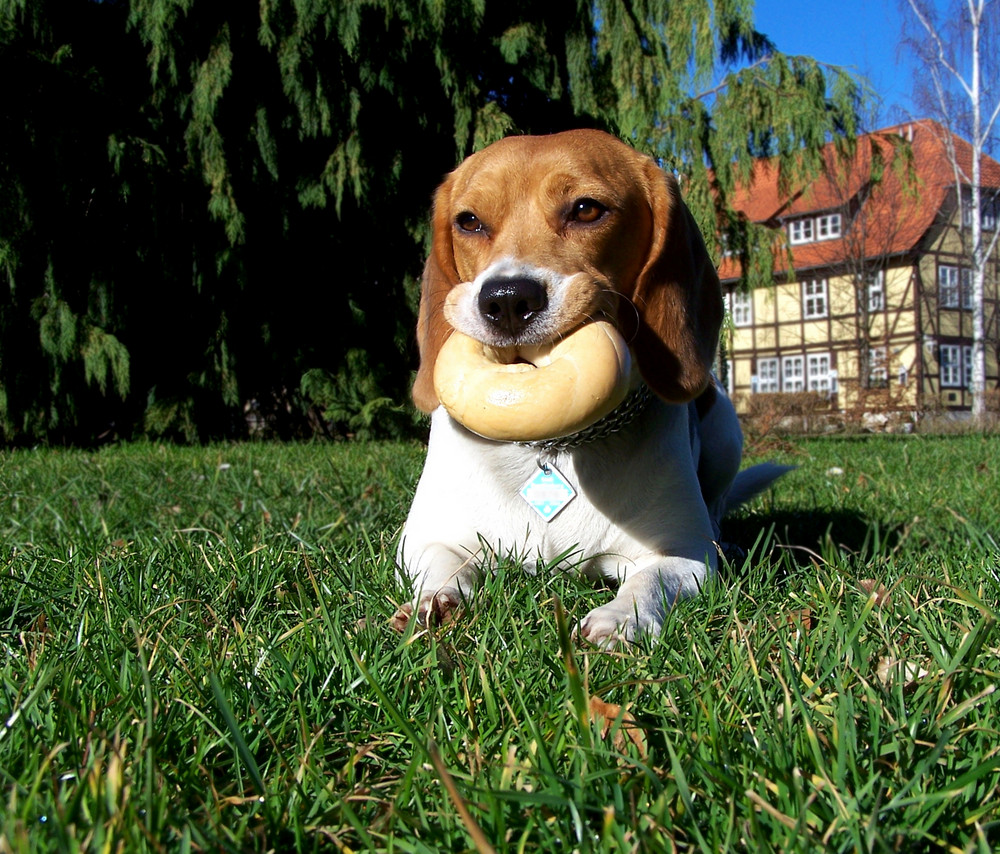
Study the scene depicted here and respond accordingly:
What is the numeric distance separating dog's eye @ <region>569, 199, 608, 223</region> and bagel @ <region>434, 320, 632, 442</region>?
43cm

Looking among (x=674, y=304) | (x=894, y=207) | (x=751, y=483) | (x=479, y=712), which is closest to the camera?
(x=479, y=712)

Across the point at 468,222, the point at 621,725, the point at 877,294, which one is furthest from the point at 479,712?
the point at 877,294

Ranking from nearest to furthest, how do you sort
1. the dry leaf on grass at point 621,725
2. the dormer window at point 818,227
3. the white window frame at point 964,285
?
1. the dry leaf on grass at point 621,725
2. the white window frame at point 964,285
3. the dormer window at point 818,227

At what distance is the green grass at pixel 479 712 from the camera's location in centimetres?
107

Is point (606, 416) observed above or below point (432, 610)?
above

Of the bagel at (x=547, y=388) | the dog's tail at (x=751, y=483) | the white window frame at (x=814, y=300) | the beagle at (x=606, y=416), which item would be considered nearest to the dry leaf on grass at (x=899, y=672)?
the beagle at (x=606, y=416)

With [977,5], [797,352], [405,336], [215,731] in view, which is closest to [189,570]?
[215,731]

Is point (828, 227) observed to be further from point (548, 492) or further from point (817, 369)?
point (548, 492)

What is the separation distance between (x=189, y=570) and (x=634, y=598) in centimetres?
123

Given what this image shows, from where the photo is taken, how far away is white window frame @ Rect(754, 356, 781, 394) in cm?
3297

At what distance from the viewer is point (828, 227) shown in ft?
105

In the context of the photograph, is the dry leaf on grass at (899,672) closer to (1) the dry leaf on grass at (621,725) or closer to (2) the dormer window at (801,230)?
(1) the dry leaf on grass at (621,725)

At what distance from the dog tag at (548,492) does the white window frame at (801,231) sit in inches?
1260

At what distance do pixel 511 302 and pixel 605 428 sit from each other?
528mm
